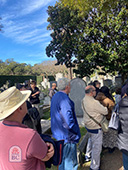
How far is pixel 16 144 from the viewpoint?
108cm

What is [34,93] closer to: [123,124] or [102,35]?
[123,124]

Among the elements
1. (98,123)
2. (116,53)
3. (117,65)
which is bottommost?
(98,123)

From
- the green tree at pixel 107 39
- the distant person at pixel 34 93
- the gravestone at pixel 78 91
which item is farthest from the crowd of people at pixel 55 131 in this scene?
the green tree at pixel 107 39

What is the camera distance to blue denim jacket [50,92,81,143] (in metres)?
2.22

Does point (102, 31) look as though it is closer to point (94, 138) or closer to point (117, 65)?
point (117, 65)

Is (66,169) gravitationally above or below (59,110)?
below

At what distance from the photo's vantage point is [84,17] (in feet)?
35.2

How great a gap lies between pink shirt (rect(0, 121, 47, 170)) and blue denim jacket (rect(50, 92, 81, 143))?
1.09 m

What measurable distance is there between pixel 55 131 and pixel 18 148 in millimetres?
1420

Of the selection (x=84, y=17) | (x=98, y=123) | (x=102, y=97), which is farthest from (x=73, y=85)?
(x=84, y=17)

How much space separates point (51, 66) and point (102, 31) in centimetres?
3413

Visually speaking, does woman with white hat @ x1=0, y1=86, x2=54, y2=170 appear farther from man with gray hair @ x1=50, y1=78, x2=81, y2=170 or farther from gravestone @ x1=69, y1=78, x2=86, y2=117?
gravestone @ x1=69, y1=78, x2=86, y2=117

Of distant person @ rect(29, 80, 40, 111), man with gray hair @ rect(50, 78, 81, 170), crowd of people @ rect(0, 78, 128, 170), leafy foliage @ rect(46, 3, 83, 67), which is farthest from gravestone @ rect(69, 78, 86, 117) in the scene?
leafy foliage @ rect(46, 3, 83, 67)

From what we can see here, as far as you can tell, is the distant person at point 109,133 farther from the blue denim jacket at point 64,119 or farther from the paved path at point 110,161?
the blue denim jacket at point 64,119
